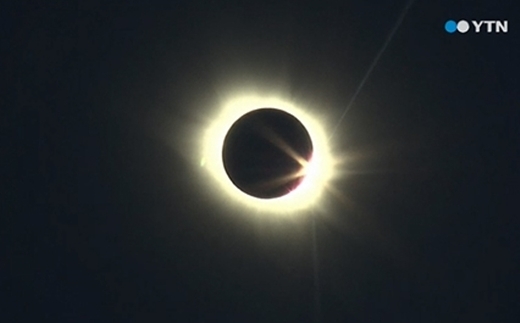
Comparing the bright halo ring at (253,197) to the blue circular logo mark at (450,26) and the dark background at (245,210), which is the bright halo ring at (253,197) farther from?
the blue circular logo mark at (450,26)

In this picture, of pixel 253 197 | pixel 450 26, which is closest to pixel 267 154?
pixel 253 197

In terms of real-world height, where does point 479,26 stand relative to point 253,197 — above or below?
above

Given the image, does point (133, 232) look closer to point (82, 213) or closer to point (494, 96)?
point (82, 213)

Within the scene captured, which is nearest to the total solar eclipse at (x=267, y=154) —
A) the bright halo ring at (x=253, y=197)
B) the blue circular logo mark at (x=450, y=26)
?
the bright halo ring at (x=253, y=197)

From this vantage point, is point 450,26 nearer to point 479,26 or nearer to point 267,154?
point 479,26

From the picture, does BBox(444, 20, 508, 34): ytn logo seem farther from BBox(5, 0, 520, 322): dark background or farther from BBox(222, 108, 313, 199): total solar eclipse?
BBox(222, 108, 313, 199): total solar eclipse
